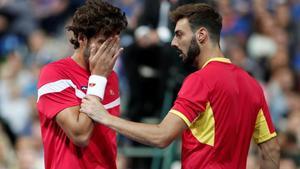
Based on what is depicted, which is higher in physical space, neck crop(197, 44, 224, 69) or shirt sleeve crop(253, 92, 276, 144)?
neck crop(197, 44, 224, 69)

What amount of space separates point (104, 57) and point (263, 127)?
4.31 feet

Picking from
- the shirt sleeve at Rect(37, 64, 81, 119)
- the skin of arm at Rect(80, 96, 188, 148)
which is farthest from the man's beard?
the shirt sleeve at Rect(37, 64, 81, 119)

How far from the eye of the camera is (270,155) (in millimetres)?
6164

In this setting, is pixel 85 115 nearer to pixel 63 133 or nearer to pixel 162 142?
pixel 63 133

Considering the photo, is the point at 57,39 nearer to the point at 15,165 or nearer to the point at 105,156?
the point at 15,165

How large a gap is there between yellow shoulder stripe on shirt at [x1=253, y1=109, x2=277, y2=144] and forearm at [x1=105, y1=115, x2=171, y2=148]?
828 mm

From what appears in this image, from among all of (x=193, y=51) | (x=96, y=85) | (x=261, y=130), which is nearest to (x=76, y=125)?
(x=96, y=85)

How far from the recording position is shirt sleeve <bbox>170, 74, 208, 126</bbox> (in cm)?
563

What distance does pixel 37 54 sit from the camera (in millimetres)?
13672

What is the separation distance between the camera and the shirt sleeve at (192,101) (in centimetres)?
563

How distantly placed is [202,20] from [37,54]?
26.6 feet

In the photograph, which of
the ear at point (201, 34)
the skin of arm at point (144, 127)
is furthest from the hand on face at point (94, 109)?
the ear at point (201, 34)

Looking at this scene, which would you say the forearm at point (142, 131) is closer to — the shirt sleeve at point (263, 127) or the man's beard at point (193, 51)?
the man's beard at point (193, 51)

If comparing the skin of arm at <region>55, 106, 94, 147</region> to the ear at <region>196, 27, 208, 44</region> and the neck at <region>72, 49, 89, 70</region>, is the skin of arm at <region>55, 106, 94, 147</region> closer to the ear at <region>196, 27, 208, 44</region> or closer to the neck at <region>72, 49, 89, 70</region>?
the neck at <region>72, 49, 89, 70</region>
